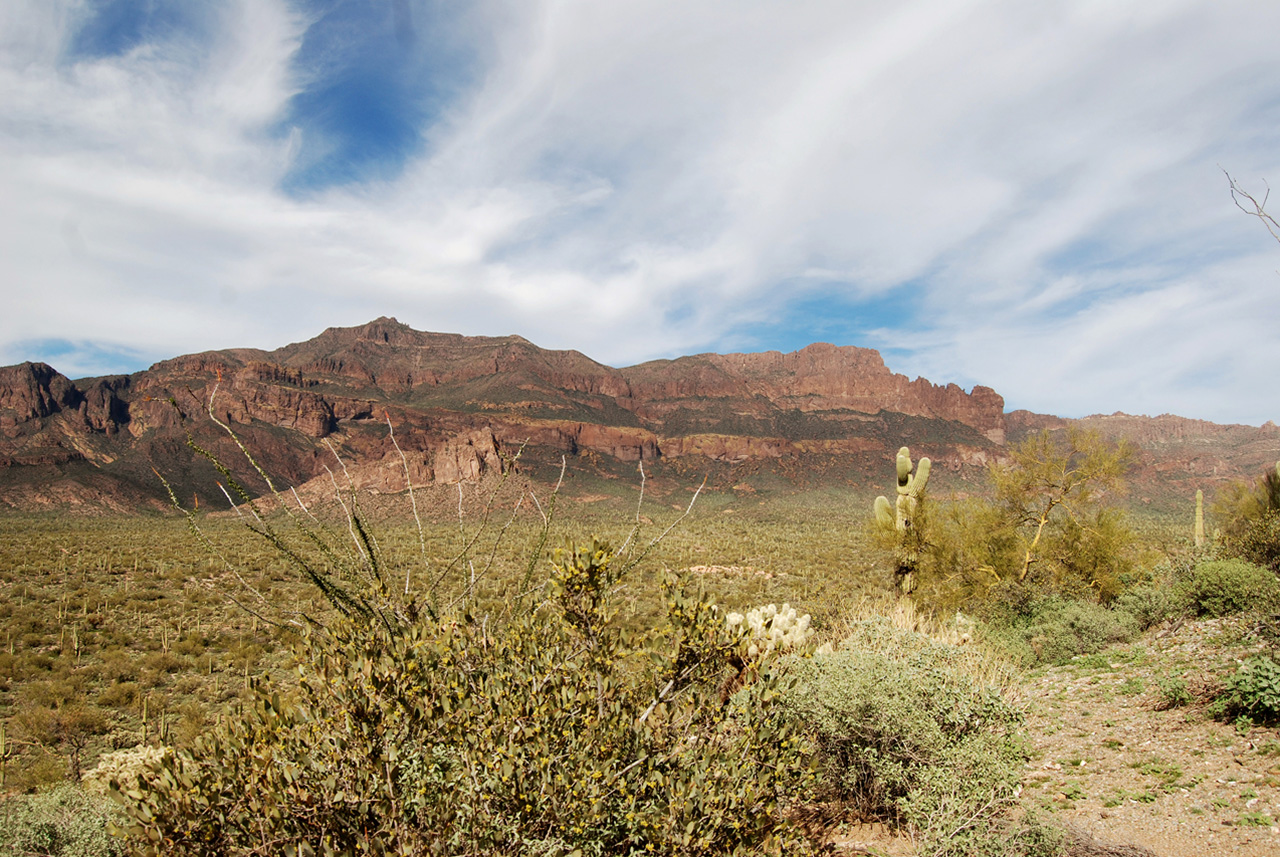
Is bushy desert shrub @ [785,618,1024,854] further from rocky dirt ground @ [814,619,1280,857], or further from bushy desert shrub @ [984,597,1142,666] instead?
bushy desert shrub @ [984,597,1142,666]

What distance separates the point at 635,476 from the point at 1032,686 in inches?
3293

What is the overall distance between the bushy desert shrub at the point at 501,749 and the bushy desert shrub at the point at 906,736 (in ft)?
7.09

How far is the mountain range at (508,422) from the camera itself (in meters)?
75.4

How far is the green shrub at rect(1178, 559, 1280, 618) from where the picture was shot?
35.5 ft

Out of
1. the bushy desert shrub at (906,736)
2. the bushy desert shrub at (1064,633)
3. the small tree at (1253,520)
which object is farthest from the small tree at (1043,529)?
the bushy desert shrub at (906,736)

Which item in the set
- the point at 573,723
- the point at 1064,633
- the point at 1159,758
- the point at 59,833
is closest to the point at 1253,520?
the point at 1064,633

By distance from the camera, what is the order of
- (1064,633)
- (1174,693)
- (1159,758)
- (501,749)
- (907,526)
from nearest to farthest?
(501,749)
(1159,758)
(1174,693)
(1064,633)
(907,526)

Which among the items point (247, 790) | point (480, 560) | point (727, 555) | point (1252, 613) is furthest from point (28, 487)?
point (1252, 613)

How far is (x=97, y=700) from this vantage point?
14.0 m

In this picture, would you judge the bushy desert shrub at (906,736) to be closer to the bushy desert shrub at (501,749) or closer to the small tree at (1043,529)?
the bushy desert shrub at (501,749)

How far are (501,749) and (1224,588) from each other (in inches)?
565

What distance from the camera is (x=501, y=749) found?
2623 millimetres

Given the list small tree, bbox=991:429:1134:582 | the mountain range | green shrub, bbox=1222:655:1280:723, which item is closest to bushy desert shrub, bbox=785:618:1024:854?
green shrub, bbox=1222:655:1280:723

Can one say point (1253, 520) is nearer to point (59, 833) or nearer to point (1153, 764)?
point (1153, 764)
